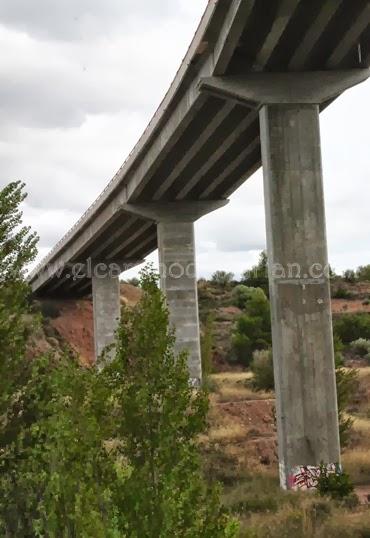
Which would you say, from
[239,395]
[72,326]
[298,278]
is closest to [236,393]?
[239,395]

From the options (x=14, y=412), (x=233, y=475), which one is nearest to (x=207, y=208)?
(x=233, y=475)

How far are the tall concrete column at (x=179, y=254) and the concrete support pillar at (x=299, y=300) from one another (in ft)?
54.2

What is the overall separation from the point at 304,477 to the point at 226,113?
1259 cm

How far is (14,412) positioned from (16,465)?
0.99 meters

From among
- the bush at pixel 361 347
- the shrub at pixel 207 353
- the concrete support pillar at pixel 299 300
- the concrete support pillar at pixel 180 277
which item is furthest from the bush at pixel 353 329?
the concrete support pillar at pixel 299 300

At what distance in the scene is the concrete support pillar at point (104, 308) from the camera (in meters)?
53.4

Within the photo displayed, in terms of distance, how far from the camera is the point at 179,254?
3616 cm

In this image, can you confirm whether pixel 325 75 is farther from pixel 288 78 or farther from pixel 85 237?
pixel 85 237

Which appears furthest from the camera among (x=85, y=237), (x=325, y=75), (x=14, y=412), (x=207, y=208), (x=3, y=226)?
(x=85, y=237)

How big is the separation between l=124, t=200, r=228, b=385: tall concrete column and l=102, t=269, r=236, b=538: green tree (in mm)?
26751

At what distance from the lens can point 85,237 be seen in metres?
48.3

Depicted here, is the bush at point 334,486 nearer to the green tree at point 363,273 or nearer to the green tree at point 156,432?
the green tree at point 156,432

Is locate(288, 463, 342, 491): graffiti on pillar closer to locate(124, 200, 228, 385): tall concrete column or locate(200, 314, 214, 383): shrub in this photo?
locate(124, 200, 228, 385): tall concrete column

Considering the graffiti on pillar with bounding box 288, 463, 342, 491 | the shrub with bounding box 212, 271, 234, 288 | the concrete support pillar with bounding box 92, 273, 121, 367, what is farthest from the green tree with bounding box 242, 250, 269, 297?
the graffiti on pillar with bounding box 288, 463, 342, 491
